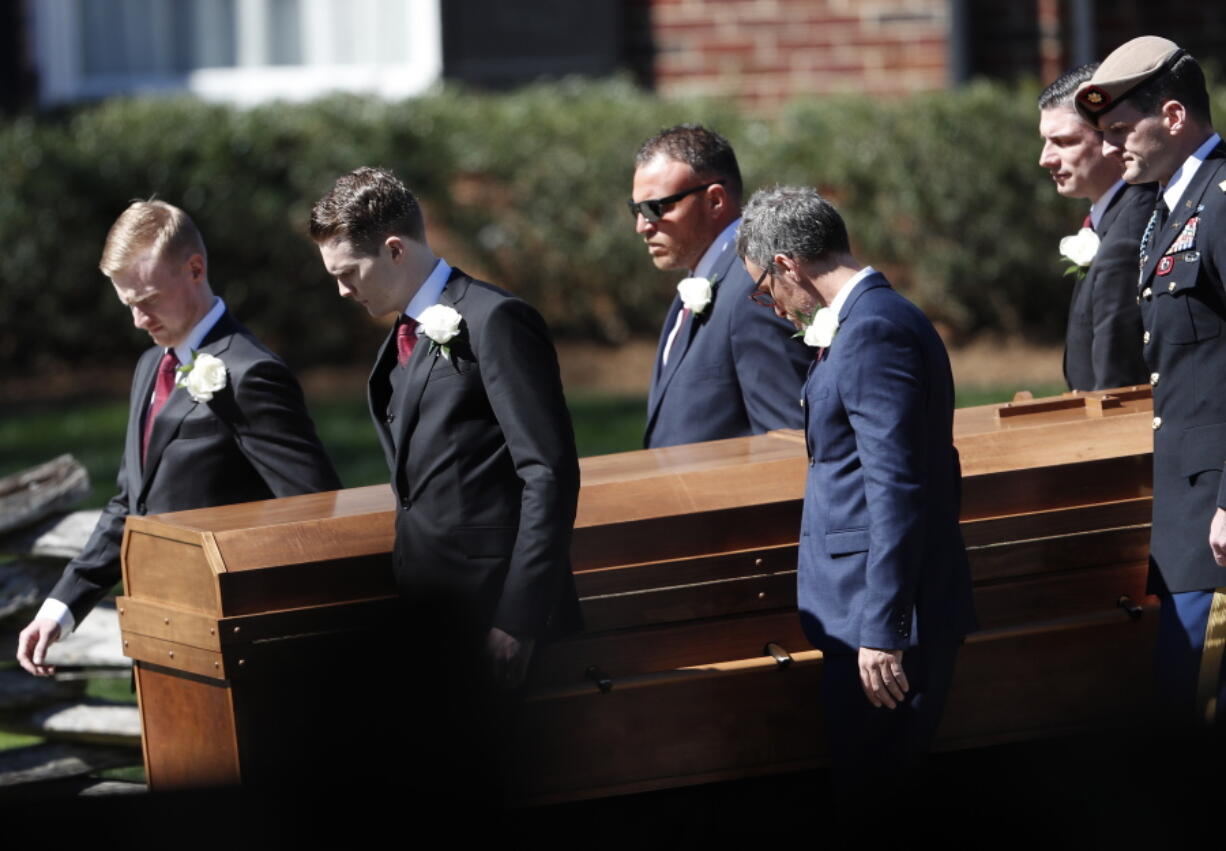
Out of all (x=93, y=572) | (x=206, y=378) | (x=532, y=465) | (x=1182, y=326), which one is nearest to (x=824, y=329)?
(x=532, y=465)

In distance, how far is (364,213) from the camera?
3756 millimetres

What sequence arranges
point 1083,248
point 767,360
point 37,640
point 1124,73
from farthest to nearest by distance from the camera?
point 1083,248, point 767,360, point 37,640, point 1124,73

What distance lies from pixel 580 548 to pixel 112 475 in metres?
5.76

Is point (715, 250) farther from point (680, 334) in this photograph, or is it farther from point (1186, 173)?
point (1186, 173)

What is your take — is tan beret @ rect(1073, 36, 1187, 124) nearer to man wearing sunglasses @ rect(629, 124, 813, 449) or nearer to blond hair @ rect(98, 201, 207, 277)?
man wearing sunglasses @ rect(629, 124, 813, 449)

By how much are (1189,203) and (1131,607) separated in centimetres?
106

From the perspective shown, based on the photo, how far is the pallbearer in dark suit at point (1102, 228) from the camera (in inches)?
190

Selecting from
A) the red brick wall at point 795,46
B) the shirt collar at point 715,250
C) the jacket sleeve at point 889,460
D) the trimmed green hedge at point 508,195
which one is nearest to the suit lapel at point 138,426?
the shirt collar at point 715,250

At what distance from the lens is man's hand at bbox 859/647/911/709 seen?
3637 mm

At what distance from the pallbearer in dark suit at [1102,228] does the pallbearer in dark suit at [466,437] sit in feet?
6.06

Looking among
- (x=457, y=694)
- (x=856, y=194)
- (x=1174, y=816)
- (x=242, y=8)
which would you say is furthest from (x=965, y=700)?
(x=242, y=8)

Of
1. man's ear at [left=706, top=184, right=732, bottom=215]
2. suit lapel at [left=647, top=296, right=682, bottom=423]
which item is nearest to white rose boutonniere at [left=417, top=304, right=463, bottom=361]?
suit lapel at [left=647, top=296, right=682, bottom=423]

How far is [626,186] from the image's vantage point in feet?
Result: 36.1

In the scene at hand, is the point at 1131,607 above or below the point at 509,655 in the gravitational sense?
below
